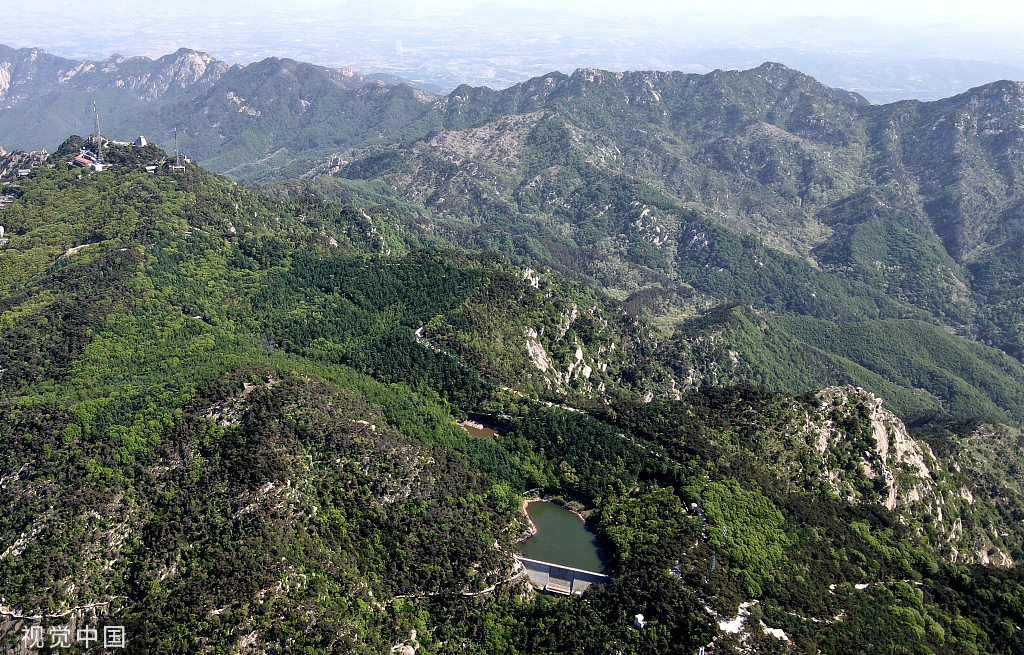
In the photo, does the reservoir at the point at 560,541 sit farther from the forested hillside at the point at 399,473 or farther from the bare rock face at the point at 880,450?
the bare rock face at the point at 880,450

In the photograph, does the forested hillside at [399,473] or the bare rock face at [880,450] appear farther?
the bare rock face at [880,450]

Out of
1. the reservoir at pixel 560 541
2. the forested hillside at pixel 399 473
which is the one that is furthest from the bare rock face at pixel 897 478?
the reservoir at pixel 560 541

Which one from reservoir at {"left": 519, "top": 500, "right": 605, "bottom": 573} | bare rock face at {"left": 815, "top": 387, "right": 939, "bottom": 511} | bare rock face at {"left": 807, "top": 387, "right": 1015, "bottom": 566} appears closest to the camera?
reservoir at {"left": 519, "top": 500, "right": 605, "bottom": 573}

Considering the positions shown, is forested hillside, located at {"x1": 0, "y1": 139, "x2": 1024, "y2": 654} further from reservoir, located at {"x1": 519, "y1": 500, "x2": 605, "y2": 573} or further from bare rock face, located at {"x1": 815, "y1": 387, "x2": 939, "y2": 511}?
reservoir, located at {"x1": 519, "y1": 500, "x2": 605, "y2": 573}

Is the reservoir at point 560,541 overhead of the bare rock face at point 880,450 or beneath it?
beneath

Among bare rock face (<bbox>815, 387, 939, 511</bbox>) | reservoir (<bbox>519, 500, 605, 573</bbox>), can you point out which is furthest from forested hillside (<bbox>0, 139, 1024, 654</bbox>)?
reservoir (<bbox>519, 500, 605, 573</bbox>)

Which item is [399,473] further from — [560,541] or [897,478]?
[897,478]

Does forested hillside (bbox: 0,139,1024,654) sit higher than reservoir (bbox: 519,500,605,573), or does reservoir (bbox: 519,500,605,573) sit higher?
forested hillside (bbox: 0,139,1024,654)
